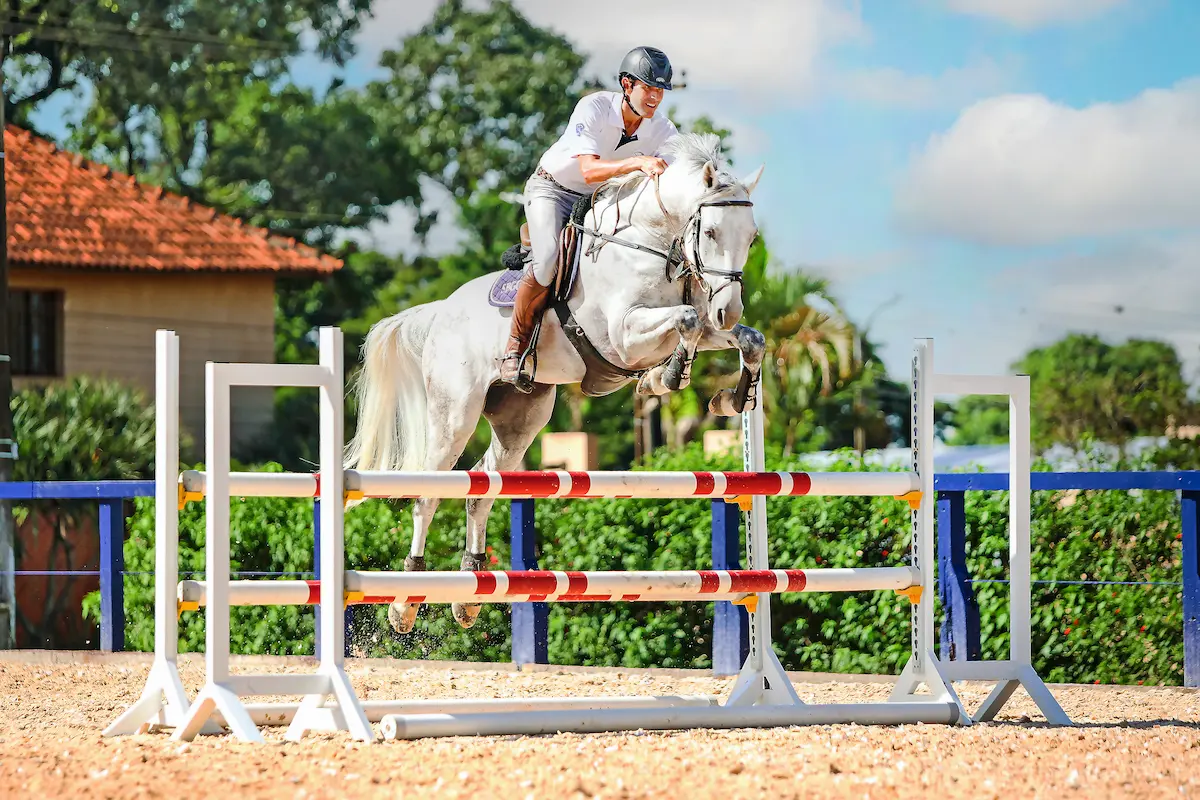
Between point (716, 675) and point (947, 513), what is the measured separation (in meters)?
1.41

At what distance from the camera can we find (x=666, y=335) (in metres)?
5.56

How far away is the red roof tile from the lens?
21.5 m

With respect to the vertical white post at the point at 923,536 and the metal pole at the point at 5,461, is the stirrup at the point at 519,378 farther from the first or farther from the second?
the metal pole at the point at 5,461

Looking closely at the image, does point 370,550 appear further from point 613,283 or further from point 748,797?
point 748,797

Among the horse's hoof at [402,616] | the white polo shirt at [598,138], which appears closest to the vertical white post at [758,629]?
the white polo shirt at [598,138]

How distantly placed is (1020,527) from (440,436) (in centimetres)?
256

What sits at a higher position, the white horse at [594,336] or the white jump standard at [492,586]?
the white horse at [594,336]

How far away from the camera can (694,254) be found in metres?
5.49

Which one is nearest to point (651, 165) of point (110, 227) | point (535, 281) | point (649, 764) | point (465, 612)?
point (535, 281)

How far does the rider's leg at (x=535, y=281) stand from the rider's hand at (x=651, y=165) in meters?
0.53

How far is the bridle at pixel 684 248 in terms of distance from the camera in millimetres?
5426

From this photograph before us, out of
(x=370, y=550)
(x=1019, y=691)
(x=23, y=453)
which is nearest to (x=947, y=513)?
(x=1019, y=691)

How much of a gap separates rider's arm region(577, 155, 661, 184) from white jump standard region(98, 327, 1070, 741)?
3.37 feet

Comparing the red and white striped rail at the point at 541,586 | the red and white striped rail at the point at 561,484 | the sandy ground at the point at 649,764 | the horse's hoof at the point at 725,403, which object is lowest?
the sandy ground at the point at 649,764
